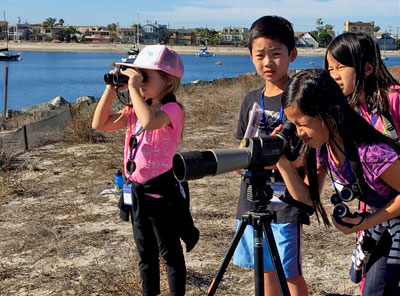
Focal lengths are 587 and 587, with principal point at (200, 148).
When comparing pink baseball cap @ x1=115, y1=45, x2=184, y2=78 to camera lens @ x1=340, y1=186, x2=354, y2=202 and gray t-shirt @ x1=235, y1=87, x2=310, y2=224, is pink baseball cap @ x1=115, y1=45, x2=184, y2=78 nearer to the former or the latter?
gray t-shirt @ x1=235, y1=87, x2=310, y2=224

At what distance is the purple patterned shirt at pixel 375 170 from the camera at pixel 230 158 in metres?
0.28

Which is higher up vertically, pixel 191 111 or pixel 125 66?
pixel 125 66

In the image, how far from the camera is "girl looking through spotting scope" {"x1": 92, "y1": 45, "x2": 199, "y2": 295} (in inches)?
117

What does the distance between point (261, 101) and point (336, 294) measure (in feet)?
4.56

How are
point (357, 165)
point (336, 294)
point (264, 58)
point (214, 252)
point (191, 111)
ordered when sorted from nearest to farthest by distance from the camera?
point (357, 165)
point (264, 58)
point (336, 294)
point (214, 252)
point (191, 111)

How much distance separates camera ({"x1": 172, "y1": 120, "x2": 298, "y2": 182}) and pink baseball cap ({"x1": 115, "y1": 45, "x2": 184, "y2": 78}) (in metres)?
1.15

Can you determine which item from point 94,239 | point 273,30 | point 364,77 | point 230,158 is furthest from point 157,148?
point 94,239

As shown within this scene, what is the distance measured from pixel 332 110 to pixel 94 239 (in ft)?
9.40

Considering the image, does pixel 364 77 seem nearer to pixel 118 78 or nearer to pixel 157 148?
pixel 157 148

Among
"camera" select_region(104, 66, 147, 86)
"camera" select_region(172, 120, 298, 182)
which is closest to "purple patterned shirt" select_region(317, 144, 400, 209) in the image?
"camera" select_region(172, 120, 298, 182)

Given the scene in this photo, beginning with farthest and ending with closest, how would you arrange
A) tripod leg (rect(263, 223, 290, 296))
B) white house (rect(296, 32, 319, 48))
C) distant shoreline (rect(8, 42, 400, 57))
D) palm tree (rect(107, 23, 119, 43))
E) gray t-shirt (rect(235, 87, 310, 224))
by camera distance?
palm tree (rect(107, 23, 119, 43)) → white house (rect(296, 32, 319, 48)) → distant shoreline (rect(8, 42, 400, 57)) → gray t-shirt (rect(235, 87, 310, 224)) → tripod leg (rect(263, 223, 290, 296))

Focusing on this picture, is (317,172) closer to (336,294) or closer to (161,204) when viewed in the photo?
(161,204)

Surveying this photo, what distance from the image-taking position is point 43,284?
363 centimetres

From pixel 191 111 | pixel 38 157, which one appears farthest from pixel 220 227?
pixel 191 111
